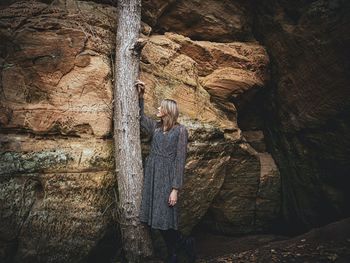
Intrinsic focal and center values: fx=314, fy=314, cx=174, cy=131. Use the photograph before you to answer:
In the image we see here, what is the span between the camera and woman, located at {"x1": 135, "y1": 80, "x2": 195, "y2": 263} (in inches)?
182

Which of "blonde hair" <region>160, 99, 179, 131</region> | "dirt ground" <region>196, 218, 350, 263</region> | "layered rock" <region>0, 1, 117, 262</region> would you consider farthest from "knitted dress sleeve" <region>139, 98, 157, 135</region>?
"dirt ground" <region>196, 218, 350, 263</region>

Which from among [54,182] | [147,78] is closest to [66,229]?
[54,182]

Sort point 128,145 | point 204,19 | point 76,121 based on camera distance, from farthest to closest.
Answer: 1. point 204,19
2. point 76,121
3. point 128,145

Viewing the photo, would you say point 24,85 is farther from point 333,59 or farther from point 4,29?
point 333,59

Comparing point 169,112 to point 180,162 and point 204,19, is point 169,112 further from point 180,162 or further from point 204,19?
point 204,19

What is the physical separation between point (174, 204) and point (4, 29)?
13.1 feet

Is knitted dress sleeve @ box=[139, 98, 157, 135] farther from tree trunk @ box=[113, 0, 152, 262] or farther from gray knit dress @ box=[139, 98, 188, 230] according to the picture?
gray knit dress @ box=[139, 98, 188, 230]

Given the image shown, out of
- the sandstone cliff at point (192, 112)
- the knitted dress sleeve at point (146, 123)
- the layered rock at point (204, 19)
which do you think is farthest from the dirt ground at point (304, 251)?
the layered rock at point (204, 19)

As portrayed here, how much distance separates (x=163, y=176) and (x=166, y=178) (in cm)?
6

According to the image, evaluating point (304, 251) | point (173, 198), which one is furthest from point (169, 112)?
point (304, 251)

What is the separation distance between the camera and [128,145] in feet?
16.3

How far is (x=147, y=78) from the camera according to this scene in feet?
19.3

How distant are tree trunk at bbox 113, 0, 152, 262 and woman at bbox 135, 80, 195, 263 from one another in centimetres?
19

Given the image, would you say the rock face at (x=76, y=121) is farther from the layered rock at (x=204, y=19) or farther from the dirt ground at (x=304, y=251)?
the dirt ground at (x=304, y=251)
